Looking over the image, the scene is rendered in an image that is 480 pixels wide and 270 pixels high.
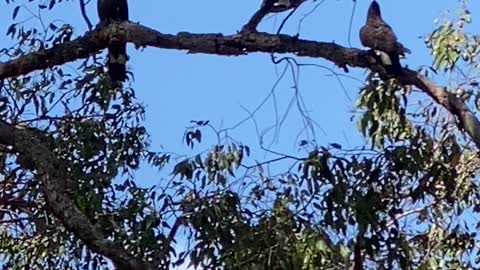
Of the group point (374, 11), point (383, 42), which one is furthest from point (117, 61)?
point (383, 42)

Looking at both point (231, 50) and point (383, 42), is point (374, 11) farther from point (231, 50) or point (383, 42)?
point (231, 50)

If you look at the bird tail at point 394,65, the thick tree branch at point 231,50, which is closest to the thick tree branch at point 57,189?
the thick tree branch at point 231,50

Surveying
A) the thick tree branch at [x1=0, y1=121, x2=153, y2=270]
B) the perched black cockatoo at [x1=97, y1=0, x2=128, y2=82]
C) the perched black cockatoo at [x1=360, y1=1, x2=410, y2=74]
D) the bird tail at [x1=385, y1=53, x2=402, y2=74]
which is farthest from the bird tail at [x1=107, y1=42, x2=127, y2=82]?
the bird tail at [x1=385, y1=53, x2=402, y2=74]

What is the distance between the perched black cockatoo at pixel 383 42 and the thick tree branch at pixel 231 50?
4 cm

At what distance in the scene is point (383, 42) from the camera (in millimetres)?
4617

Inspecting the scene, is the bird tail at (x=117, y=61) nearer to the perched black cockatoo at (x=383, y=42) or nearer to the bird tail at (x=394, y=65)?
the perched black cockatoo at (x=383, y=42)

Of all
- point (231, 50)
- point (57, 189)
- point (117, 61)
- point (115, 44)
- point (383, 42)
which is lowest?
point (57, 189)

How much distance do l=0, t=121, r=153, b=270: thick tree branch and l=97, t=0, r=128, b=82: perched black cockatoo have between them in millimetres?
520

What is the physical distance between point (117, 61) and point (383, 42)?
1.39m

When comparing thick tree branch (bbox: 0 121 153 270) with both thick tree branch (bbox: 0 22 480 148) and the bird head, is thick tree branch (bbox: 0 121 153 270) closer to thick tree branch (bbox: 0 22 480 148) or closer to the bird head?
thick tree branch (bbox: 0 22 480 148)

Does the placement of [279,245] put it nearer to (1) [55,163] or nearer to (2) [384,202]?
(2) [384,202]

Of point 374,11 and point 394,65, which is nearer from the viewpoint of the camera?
point 394,65

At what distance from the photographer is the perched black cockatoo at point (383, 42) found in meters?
4.50

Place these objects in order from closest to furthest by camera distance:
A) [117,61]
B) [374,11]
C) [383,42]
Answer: [383,42] < [374,11] < [117,61]
